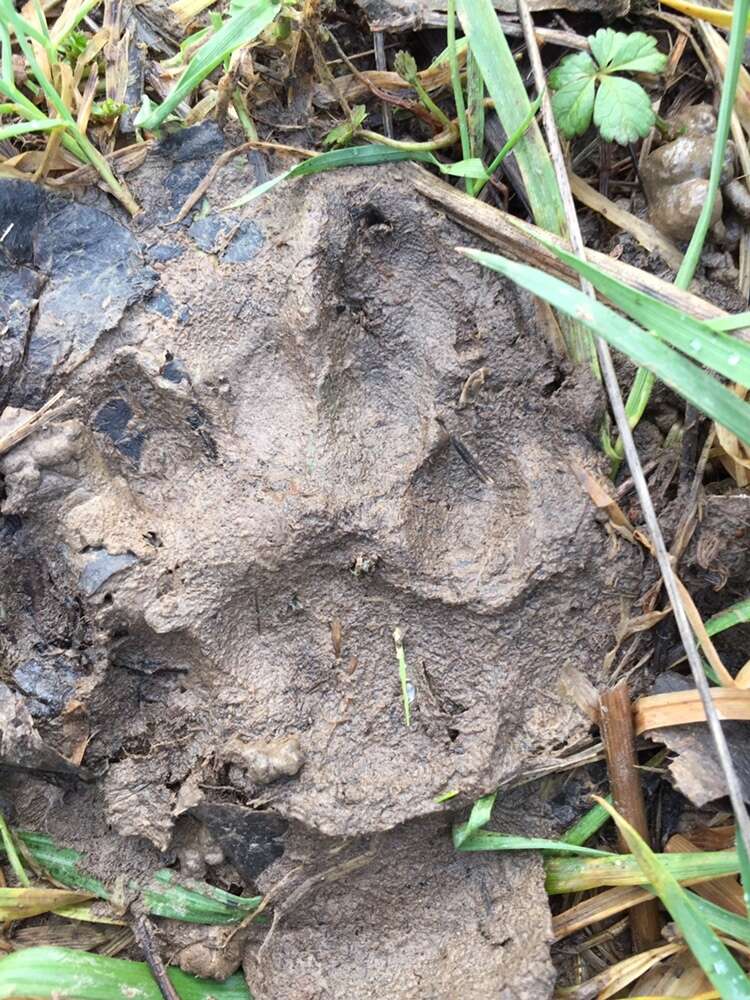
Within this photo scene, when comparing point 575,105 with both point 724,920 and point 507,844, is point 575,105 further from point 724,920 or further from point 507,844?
point 724,920

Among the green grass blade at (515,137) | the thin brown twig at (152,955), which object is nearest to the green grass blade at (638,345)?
the green grass blade at (515,137)

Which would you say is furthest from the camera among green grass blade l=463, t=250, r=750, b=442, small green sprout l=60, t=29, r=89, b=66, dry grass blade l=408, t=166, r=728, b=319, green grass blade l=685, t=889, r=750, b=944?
small green sprout l=60, t=29, r=89, b=66

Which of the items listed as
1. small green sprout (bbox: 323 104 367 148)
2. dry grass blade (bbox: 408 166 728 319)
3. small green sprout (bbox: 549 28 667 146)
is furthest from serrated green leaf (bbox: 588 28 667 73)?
small green sprout (bbox: 323 104 367 148)

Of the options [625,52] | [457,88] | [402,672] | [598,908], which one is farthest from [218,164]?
[598,908]

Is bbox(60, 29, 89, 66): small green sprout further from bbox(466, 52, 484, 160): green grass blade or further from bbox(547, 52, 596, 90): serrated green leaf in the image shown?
bbox(547, 52, 596, 90): serrated green leaf

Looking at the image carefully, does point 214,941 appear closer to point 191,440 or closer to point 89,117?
point 191,440

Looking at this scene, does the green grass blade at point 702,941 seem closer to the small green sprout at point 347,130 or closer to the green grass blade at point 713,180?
the green grass blade at point 713,180
